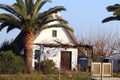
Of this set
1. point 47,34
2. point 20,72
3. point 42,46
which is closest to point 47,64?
point 20,72

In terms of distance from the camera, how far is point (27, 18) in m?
43.1

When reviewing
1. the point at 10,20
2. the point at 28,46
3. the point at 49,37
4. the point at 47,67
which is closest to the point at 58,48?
the point at 49,37

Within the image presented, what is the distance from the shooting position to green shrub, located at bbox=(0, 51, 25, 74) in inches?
1678

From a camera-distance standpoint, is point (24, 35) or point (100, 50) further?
point (100, 50)

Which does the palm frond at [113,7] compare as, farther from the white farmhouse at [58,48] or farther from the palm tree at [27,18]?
the white farmhouse at [58,48]

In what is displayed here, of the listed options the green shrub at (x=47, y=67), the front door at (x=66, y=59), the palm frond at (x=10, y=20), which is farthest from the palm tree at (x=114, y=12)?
the front door at (x=66, y=59)

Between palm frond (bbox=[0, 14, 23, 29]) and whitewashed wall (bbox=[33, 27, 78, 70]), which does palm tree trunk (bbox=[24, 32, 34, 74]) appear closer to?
palm frond (bbox=[0, 14, 23, 29])

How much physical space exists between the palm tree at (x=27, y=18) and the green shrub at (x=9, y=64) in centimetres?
137

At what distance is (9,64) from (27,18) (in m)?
4.69

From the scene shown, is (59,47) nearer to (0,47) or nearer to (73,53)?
(73,53)

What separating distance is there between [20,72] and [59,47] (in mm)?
13558

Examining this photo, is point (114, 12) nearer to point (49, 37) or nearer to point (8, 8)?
point (8, 8)

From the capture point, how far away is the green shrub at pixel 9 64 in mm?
42625

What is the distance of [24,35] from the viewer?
44.7 meters
